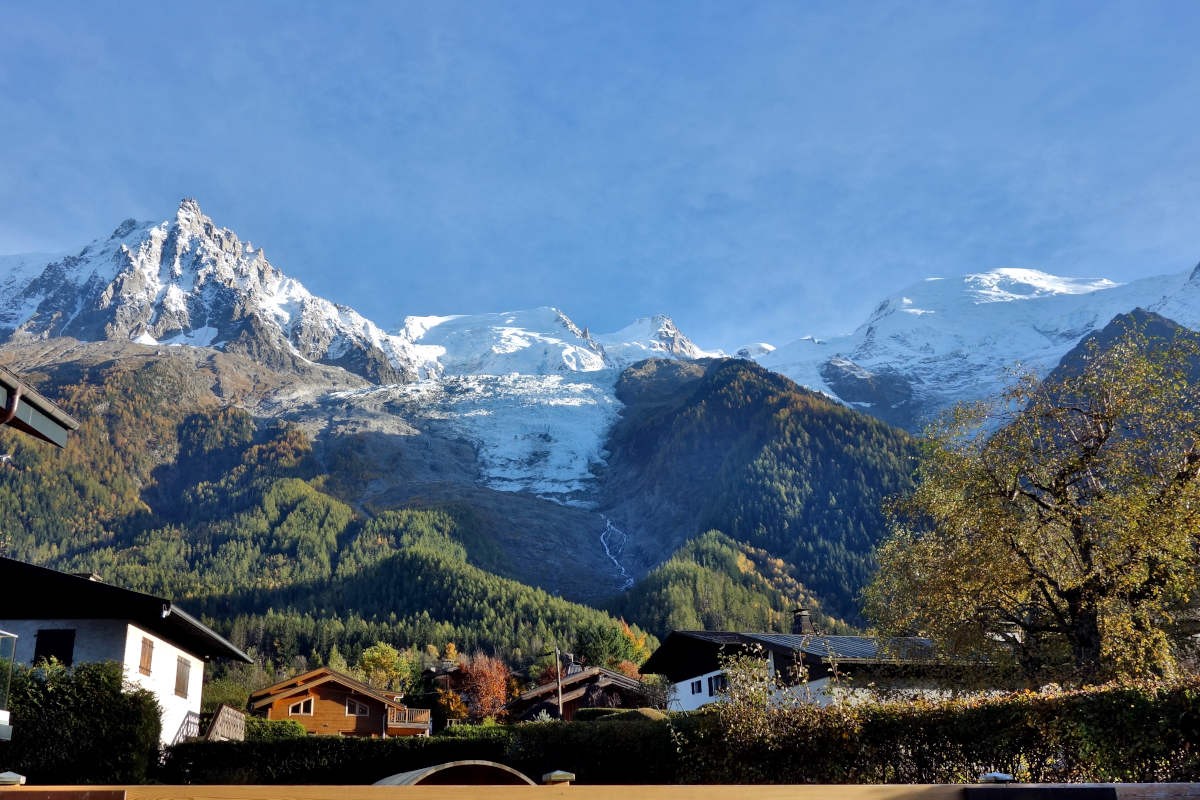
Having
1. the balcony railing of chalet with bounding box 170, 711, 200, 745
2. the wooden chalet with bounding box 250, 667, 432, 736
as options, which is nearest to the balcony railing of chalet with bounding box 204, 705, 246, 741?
the balcony railing of chalet with bounding box 170, 711, 200, 745

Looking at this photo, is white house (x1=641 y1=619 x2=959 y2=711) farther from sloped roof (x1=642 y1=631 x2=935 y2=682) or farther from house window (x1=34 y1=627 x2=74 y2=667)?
house window (x1=34 y1=627 x2=74 y2=667)

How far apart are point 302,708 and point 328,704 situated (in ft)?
4.85

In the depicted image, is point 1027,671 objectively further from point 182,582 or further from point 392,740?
point 182,582

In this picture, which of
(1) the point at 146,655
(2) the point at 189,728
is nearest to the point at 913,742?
(1) the point at 146,655

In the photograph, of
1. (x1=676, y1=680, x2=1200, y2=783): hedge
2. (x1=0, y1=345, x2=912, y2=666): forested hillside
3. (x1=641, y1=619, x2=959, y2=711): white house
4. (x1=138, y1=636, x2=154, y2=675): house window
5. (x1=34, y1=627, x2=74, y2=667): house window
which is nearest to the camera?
(x1=676, y1=680, x2=1200, y2=783): hedge

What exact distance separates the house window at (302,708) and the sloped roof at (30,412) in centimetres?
4690

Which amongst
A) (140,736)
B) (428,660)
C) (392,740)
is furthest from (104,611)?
(428,660)

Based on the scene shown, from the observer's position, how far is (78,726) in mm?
26094

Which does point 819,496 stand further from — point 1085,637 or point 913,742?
point 913,742

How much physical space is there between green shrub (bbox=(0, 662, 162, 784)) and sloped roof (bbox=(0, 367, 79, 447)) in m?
16.7

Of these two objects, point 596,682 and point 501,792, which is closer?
point 501,792

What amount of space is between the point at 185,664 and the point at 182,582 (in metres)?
111

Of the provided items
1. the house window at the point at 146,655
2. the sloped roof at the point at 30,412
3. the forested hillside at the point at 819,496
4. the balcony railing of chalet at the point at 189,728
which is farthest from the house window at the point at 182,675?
the forested hillside at the point at 819,496

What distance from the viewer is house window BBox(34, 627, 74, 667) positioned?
92.7 feet
